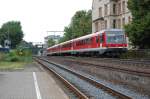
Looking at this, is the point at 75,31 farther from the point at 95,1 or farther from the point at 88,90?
the point at 88,90

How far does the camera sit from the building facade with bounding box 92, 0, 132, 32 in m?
84.8

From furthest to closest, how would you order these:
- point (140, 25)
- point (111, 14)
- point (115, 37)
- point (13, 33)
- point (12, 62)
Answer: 1. point (13, 33)
2. point (111, 14)
3. point (12, 62)
4. point (140, 25)
5. point (115, 37)

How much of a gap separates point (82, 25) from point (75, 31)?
268cm

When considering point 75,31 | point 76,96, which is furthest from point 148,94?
point 75,31

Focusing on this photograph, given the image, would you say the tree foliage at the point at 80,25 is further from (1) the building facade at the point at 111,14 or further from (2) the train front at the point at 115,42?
(2) the train front at the point at 115,42

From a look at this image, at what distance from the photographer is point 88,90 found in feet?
67.0

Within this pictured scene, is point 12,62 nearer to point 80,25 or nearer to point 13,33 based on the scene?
point 80,25

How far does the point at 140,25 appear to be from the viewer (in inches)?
1961

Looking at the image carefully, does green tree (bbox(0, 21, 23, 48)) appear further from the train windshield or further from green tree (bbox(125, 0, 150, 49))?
the train windshield

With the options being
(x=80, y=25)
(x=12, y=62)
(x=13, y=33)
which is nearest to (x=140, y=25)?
(x=12, y=62)

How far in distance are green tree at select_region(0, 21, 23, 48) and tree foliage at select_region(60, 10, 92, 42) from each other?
15844 mm

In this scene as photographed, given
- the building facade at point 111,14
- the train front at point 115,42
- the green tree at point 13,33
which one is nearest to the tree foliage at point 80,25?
the green tree at point 13,33

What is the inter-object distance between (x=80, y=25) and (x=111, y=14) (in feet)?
145

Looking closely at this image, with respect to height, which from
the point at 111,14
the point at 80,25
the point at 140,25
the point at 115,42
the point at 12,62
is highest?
the point at 80,25
